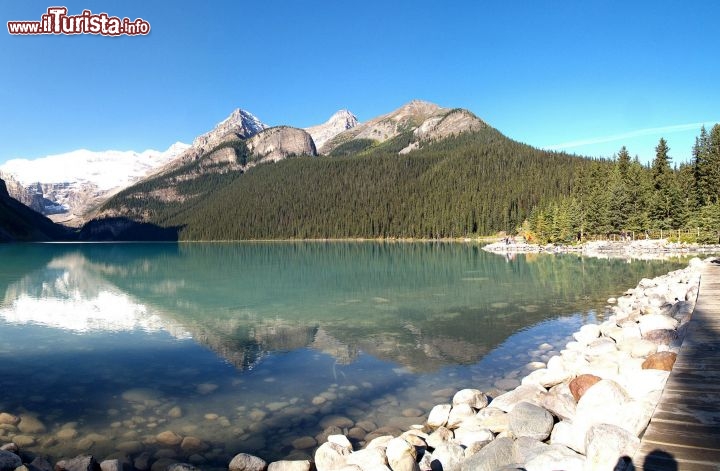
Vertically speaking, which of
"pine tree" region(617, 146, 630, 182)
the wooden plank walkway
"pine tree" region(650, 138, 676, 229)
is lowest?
the wooden plank walkway

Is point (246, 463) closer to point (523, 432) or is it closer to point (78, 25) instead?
point (523, 432)

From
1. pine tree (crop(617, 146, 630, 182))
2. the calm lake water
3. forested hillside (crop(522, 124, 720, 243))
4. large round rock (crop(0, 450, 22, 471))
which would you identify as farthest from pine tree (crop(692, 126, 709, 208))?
large round rock (crop(0, 450, 22, 471))

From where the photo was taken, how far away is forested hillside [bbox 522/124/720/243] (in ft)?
247

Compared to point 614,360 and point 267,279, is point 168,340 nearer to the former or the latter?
point 614,360

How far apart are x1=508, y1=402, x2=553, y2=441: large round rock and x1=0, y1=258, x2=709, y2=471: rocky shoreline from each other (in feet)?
0.06

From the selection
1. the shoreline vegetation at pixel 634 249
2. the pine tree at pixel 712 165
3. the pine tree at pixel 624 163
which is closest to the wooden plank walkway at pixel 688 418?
the shoreline vegetation at pixel 634 249

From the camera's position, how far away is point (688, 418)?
5754 millimetres

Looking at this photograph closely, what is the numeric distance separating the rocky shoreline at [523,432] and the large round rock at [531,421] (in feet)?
0.06

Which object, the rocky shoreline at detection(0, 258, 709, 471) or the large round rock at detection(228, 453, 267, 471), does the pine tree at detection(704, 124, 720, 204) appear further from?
the large round rock at detection(228, 453, 267, 471)

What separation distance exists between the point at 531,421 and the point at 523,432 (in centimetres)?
29

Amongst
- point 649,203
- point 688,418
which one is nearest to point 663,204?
point 649,203

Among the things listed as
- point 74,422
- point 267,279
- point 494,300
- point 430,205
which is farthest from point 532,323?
point 430,205

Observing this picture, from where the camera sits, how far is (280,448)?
31.8ft

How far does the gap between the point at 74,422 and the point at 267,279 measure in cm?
3308
